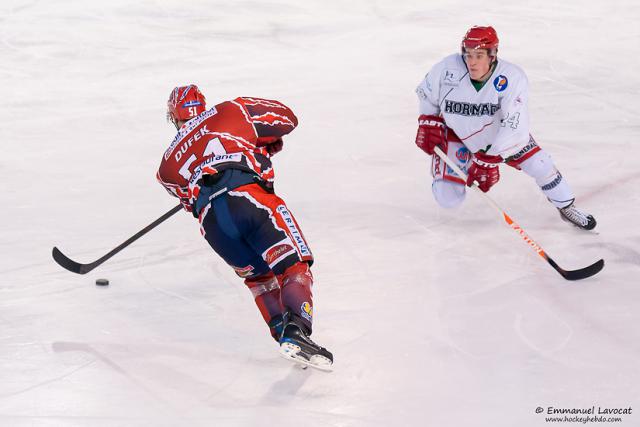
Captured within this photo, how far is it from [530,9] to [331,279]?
4.92 m

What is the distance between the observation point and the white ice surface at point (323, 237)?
317cm

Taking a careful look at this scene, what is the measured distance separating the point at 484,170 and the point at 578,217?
50 cm

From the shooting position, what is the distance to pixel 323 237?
449 centimetres

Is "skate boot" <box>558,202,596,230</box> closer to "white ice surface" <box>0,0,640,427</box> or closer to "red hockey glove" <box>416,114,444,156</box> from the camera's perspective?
"white ice surface" <box>0,0,640,427</box>

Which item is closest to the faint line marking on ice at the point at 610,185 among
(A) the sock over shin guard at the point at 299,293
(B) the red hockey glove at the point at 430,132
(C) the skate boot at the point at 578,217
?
(C) the skate boot at the point at 578,217

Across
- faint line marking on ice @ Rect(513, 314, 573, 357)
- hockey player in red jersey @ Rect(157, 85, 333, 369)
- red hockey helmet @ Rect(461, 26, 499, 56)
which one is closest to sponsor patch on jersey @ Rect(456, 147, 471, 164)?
red hockey helmet @ Rect(461, 26, 499, 56)

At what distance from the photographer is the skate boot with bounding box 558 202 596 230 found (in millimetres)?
4441

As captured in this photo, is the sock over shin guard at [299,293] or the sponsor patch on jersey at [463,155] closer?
the sock over shin guard at [299,293]

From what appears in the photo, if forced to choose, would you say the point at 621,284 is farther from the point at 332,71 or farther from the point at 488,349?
the point at 332,71

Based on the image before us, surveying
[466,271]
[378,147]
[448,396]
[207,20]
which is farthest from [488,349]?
[207,20]

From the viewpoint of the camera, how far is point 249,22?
7.82m

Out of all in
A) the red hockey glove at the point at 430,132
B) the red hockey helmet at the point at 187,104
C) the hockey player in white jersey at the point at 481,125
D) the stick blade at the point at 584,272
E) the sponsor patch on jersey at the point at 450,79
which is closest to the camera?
the red hockey helmet at the point at 187,104

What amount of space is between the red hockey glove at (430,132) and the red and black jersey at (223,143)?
1096mm

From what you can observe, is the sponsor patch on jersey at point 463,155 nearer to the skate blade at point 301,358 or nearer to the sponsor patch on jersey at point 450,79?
the sponsor patch on jersey at point 450,79
